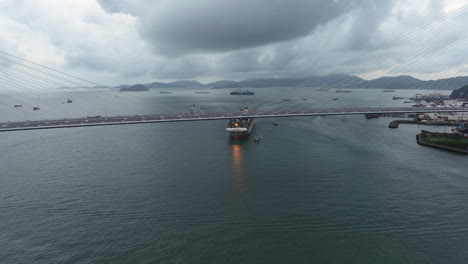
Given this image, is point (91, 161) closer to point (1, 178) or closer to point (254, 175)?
point (1, 178)

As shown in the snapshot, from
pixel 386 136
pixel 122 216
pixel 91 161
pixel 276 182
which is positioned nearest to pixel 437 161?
pixel 386 136

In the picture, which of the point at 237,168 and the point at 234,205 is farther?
the point at 237,168

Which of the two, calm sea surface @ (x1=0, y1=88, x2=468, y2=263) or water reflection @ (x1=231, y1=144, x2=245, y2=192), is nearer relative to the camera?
calm sea surface @ (x1=0, y1=88, x2=468, y2=263)

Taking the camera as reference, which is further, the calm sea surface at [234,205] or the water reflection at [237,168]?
the water reflection at [237,168]

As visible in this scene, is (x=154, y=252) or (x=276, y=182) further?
(x=276, y=182)
